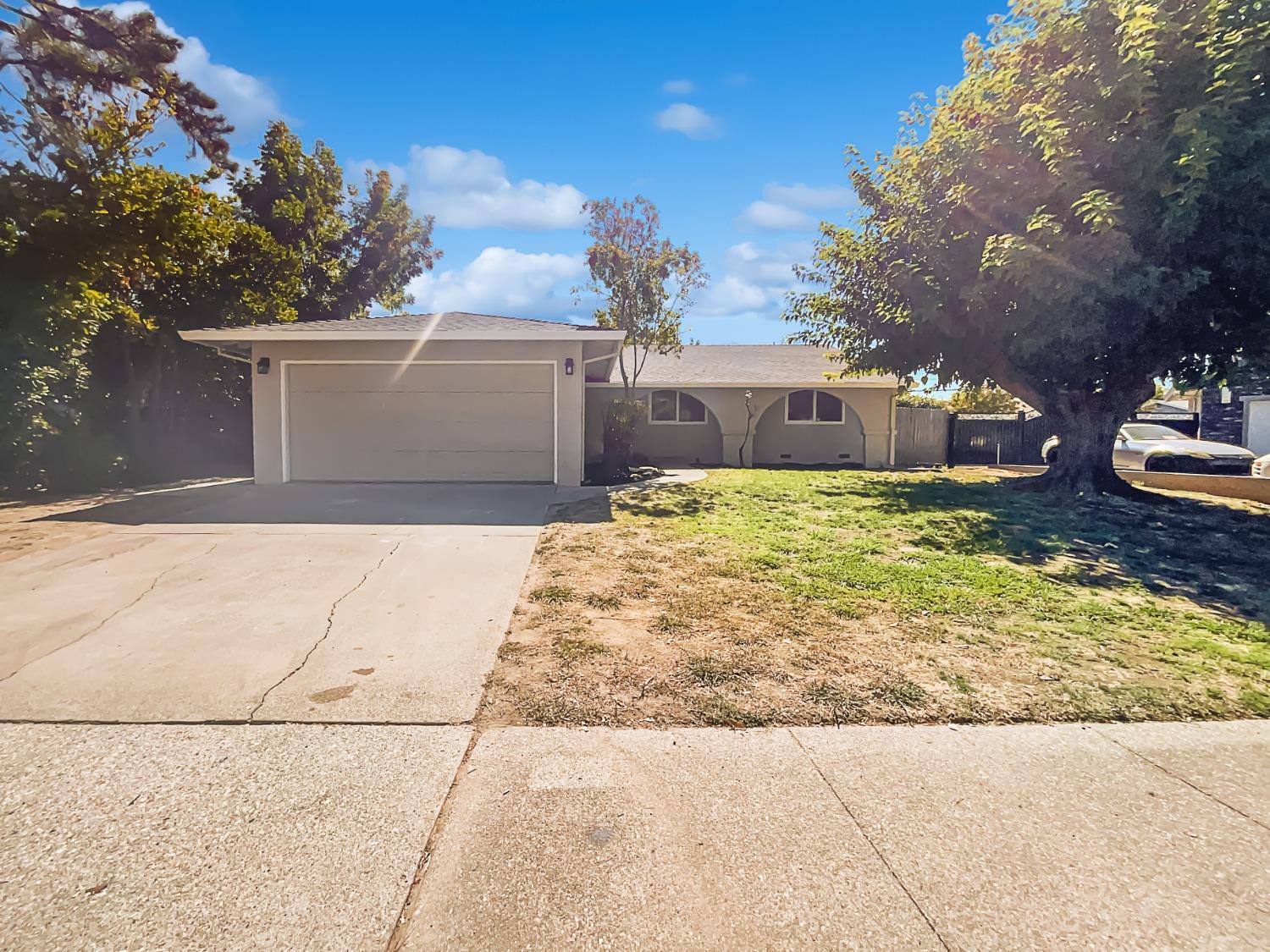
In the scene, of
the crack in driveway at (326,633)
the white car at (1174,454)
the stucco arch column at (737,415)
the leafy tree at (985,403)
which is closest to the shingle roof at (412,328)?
the crack in driveway at (326,633)

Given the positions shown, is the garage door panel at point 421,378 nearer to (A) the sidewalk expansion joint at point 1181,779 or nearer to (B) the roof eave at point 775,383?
(B) the roof eave at point 775,383

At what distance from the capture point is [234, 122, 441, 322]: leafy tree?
19188 millimetres

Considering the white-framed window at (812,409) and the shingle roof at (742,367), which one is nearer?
the shingle roof at (742,367)

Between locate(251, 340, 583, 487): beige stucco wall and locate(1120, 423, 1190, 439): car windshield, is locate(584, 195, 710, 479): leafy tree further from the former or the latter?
locate(1120, 423, 1190, 439): car windshield

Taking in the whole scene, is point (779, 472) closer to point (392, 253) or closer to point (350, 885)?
point (350, 885)

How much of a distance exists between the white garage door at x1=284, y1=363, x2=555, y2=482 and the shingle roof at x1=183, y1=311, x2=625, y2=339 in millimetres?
690

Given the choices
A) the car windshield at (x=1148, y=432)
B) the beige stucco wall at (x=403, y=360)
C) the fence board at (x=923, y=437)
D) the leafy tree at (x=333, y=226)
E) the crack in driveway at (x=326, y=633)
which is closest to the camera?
the crack in driveway at (x=326, y=633)

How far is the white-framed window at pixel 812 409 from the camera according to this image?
57.2 ft

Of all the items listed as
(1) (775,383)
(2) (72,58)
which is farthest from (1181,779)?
(2) (72,58)

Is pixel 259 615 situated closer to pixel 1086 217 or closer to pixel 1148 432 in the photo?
pixel 1086 217

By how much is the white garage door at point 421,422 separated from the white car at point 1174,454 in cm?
1022

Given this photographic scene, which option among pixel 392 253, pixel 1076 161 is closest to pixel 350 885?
pixel 1076 161

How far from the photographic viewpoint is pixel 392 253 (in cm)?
2306

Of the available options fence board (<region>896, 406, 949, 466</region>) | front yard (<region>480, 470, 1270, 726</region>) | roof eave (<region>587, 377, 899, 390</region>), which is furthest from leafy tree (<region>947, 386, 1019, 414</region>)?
front yard (<region>480, 470, 1270, 726</region>)
